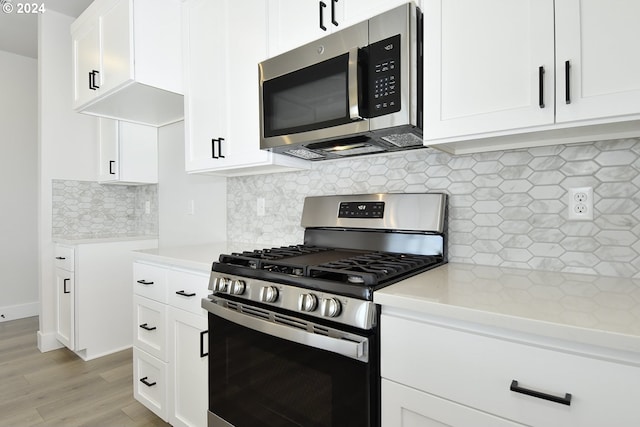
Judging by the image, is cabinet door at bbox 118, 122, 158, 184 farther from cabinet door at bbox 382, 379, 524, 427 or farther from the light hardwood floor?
cabinet door at bbox 382, 379, 524, 427

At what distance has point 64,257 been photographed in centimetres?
294

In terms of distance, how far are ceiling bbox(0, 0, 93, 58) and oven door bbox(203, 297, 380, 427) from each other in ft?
10.5

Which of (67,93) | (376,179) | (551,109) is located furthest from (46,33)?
(551,109)

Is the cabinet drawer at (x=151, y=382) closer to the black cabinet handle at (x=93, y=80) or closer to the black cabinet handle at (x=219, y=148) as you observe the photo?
the black cabinet handle at (x=219, y=148)

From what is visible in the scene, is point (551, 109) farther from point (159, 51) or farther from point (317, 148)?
point (159, 51)

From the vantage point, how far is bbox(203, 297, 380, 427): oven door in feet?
3.31

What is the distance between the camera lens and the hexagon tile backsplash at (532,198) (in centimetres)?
116

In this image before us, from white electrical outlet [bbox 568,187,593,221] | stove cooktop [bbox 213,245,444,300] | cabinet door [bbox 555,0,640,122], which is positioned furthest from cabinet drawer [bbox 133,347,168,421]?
cabinet door [bbox 555,0,640,122]

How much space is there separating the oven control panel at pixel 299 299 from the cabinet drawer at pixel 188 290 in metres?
0.20

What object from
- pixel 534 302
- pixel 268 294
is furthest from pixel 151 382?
pixel 534 302

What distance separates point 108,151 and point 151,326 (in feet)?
6.42

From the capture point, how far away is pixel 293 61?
5.16 feet

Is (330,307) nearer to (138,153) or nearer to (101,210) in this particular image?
(138,153)

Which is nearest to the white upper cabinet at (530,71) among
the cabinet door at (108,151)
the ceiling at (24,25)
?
the cabinet door at (108,151)
